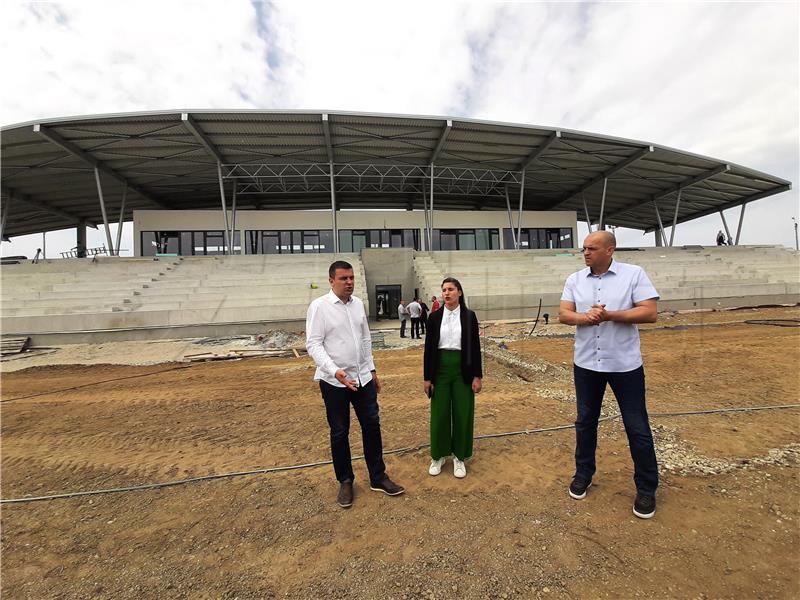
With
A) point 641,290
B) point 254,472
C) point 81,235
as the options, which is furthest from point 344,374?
point 81,235

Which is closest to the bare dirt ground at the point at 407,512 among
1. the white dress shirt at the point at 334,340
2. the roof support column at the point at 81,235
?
the white dress shirt at the point at 334,340

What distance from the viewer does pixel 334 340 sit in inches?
112

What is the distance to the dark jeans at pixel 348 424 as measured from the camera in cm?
281

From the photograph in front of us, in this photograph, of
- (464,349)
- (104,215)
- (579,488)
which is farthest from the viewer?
(104,215)

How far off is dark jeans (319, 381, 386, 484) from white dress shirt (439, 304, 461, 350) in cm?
74

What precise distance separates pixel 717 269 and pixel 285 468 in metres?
27.6

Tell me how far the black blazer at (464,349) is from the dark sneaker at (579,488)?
3.58 ft

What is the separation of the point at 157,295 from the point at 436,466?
54.7 feet

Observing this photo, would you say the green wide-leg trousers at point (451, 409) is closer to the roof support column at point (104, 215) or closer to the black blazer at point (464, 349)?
the black blazer at point (464, 349)

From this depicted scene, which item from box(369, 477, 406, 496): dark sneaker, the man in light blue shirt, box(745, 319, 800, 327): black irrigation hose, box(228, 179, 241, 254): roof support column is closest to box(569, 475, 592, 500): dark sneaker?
the man in light blue shirt

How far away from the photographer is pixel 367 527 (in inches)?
101

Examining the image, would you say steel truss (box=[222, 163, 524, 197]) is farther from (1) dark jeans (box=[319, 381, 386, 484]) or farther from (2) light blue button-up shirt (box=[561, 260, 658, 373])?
(2) light blue button-up shirt (box=[561, 260, 658, 373])

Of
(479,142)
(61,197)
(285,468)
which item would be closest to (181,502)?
(285,468)

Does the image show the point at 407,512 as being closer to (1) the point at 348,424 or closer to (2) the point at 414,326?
(1) the point at 348,424
